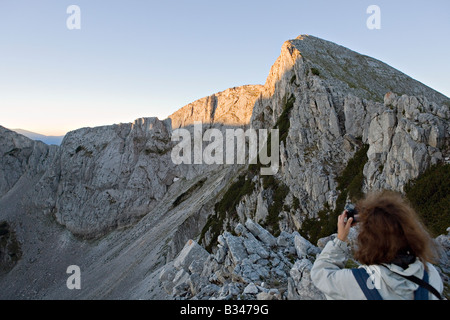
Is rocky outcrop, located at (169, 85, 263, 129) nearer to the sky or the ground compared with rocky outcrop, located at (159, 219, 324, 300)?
nearer to the sky

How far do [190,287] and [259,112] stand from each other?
5777cm

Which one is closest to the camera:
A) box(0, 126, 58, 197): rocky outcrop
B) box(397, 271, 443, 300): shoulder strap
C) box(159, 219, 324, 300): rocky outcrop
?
box(397, 271, 443, 300): shoulder strap

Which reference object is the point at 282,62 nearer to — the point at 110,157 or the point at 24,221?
the point at 110,157

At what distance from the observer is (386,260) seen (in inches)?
127

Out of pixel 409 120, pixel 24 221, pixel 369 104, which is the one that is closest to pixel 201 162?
pixel 24 221

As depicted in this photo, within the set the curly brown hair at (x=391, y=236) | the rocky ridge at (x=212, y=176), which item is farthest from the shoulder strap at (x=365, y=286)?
the rocky ridge at (x=212, y=176)

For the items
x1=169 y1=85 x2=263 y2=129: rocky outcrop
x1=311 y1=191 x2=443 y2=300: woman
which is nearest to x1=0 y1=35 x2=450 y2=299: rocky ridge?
x1=169 y1=85 x2=263 y2=129: rocky outcrop

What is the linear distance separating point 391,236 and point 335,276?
847 mm

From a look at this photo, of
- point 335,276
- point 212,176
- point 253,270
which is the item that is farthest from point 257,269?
point 212,176

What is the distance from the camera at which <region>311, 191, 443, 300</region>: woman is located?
308 centimetres

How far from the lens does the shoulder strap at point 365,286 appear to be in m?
3.12

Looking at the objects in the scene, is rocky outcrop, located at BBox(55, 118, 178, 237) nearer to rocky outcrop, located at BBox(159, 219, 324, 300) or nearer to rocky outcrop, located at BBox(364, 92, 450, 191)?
rocky outcrop, located at BBox(364, 92, 450, 191)

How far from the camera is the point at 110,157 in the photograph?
90.8m

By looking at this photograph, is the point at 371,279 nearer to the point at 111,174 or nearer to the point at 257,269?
the point at 257,269
